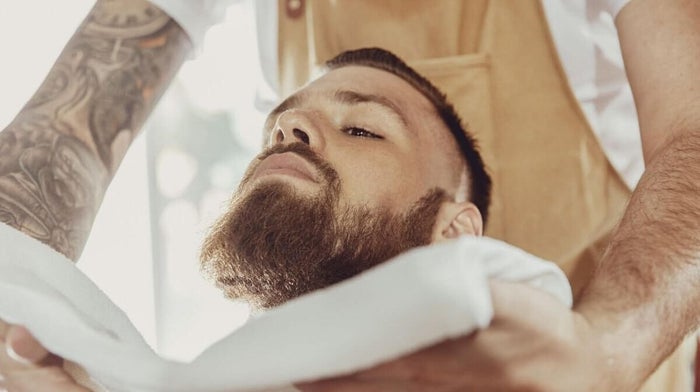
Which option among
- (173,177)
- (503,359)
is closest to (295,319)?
(503,359)

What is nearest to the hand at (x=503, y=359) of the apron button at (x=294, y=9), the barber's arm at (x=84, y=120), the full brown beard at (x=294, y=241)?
the full brown beard at (x=294, y=241)

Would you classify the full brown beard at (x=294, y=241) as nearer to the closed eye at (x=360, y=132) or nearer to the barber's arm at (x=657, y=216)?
the closed eye at (x=360, y=132)

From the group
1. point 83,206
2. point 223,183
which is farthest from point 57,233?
point 223,183

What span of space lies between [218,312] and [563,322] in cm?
162

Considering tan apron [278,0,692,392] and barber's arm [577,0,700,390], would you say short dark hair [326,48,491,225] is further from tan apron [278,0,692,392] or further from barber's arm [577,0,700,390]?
barber's arm [577,0,700,390]

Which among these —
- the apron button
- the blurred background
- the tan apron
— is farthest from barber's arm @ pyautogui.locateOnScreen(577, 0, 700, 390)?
the blurred background

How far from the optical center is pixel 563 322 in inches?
22.7

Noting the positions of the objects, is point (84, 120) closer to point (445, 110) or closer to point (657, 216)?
point (445, 110)

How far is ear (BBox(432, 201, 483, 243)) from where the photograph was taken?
107 cm

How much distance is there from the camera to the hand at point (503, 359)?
1.71ft

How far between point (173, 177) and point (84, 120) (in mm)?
→ 914

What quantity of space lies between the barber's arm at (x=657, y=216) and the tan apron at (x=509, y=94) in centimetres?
19

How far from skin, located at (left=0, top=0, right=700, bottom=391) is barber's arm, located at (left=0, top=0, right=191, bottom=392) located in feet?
2.09

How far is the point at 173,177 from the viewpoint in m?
2.11
